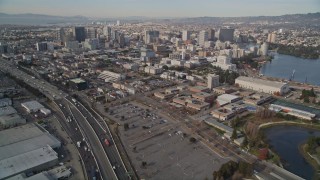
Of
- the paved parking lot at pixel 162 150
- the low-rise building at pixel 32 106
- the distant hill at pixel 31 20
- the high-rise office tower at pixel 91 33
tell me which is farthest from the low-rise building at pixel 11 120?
the distant hill at pixel 31 20

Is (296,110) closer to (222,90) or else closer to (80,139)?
(222,90)

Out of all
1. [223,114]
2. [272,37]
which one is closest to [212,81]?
[223,114]

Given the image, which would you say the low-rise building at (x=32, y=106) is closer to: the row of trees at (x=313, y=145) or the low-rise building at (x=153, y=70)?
the low-rise building at (x=153, y=70)

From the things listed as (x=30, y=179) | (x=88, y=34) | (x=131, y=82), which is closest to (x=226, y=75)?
(x=131, y=82)

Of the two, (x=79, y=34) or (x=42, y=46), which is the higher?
(x=79, y=34)

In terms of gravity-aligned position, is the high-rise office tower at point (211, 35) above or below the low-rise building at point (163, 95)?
above
